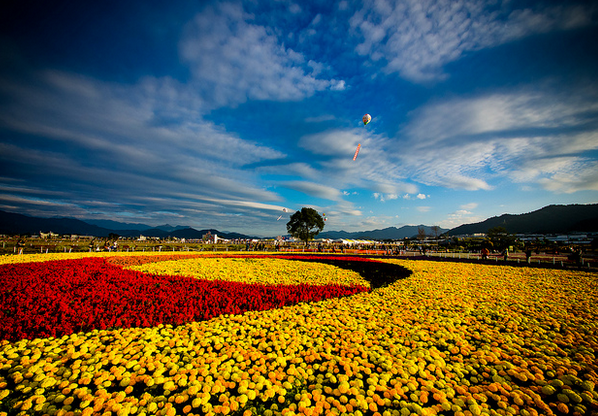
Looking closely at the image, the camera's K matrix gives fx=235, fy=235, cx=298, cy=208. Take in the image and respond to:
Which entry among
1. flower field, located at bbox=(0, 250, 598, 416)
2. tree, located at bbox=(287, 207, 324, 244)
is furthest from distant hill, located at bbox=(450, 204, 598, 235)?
flower field, located at bbox=(0, 250, 598, 416)

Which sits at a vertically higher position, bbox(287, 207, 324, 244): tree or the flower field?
bbox(287, 207, 324, 244): tree

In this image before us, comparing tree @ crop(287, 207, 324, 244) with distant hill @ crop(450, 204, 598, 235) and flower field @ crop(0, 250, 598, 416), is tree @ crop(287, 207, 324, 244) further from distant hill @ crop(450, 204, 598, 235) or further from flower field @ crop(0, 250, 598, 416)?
distant hill @ crop(450, 204, 598, 235)

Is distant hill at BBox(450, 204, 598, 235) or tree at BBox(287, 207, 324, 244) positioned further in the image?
distant hill at BBox(450, 204, 598, 235)

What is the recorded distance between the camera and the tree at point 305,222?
54.9m

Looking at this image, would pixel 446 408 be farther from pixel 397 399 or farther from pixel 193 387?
pixel 193 387

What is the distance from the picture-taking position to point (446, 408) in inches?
109

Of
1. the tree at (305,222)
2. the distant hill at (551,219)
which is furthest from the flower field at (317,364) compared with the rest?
the distant hill at (551,219)

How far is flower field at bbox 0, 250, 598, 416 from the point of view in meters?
2.83

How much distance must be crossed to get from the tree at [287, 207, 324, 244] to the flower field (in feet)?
158

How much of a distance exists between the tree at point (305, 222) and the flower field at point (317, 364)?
158 ft

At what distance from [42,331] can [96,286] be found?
4.06 metres

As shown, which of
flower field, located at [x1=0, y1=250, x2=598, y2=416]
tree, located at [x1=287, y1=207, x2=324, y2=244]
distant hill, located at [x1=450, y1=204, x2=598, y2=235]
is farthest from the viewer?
distant hill, located at [x1=450, y1=204, x2=598, y2=235]

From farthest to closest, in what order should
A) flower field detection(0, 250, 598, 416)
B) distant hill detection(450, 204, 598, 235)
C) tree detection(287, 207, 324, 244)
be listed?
distant hill detection(450, 204, 598, 235)
tree detection(287, 207, 324, 244)
flower field detection(0, 250, 598, 416)

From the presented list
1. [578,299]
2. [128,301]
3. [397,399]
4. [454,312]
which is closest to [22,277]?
[128,301]
